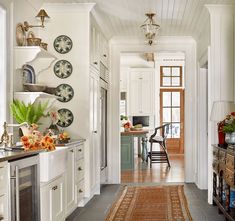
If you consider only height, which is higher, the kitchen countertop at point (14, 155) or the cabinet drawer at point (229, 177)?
the kitchen countertop at point (14, 155)

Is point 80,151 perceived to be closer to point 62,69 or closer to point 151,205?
point 62,69

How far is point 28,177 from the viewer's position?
3.25 m

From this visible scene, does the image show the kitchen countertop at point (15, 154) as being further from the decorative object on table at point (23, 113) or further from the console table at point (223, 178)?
the console table at point (223, 178)

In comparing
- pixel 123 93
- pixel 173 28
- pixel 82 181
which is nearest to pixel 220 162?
pixel 82 181

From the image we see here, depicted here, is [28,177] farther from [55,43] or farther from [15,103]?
[55,43]

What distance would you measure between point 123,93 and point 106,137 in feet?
17.9

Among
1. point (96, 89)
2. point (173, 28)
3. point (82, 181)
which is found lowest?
point (82, 181)

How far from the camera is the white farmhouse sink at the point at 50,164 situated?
11.7 feet

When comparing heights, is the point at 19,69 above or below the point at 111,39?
below

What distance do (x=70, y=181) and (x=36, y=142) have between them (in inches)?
54.4

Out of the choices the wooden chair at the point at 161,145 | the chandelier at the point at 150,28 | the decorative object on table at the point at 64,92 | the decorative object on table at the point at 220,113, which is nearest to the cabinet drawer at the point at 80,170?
the decorative object on table at the point at 64,92

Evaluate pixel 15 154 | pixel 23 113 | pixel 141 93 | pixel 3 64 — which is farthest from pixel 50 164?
pixel 141 93

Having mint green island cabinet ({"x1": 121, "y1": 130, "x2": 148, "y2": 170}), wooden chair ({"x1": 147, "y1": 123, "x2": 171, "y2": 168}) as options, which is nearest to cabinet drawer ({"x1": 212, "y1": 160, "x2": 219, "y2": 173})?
→ mint green island cabinet ({"x1": 121, "y1": 130, "x2": 148, "y2": 170})

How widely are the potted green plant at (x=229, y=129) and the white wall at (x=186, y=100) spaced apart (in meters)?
2.87
